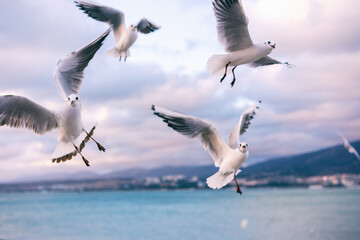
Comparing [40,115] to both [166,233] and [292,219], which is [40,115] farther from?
[292,219]

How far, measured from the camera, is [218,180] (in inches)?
104

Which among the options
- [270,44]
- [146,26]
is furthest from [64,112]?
[146,26]

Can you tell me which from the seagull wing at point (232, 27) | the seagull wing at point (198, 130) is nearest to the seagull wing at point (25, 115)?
the seagull wing at point (198, 130)

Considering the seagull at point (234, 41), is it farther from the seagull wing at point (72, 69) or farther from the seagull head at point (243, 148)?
the seagull wing at point (72, 69)

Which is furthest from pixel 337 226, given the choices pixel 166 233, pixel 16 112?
pixel 16 112

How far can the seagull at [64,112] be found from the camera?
2.73 m

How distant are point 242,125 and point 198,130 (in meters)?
0.43

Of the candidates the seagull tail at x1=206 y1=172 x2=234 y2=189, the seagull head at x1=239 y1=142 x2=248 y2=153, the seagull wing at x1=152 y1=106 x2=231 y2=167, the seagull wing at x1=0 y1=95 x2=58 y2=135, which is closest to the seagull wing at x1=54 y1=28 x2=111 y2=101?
the seagull wing at x1=0 y1=95 x2=58 y2=135

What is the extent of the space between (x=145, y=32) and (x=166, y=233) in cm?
3001

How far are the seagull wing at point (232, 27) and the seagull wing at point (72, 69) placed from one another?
1.06 meters

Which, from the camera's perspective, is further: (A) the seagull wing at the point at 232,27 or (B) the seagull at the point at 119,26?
(B) the seagull at the point at 119,26

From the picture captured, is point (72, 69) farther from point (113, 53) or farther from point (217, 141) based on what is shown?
point (113, 53)

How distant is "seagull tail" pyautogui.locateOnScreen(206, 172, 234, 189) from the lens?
2.58m

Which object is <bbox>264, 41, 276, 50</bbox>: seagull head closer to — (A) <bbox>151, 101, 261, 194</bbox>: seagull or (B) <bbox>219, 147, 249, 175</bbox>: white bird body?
(A) <bbox>151, 101, 261, 194</bbox>: seagull
